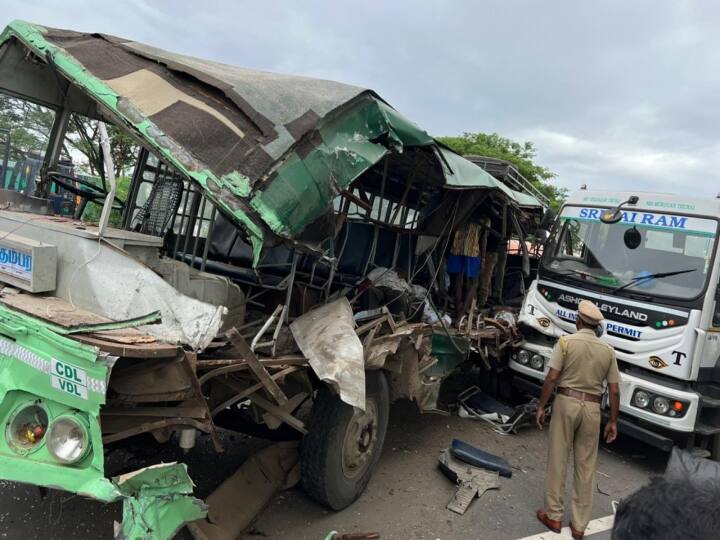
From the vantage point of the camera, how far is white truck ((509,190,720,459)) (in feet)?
14.4

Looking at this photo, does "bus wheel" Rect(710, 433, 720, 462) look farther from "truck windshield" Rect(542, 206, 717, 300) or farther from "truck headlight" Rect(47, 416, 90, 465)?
"truck headlight" Rect(47, 416, 90, 465)

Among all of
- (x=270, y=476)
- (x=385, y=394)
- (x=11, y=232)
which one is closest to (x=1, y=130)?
(x=11, y=232)

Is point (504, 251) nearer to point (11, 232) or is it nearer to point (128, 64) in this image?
point (128, 64)

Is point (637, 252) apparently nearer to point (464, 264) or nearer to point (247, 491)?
point (464, 264)

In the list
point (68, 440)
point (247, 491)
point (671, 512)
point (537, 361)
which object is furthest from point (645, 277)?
point (68, 440)

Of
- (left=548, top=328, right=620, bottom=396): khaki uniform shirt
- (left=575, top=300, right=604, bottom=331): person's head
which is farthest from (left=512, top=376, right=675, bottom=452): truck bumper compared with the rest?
(left=575, top=300, right=604, bottom=331): person's head

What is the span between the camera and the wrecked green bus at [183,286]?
1.94 m

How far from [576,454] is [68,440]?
10.8 feet

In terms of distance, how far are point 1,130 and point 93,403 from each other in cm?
278

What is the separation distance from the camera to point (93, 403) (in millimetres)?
1834

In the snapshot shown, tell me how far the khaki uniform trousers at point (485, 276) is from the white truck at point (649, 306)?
2.65 feet

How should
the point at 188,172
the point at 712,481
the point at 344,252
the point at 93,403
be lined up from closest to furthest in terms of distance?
1. the point at 712,481
2. the point at 93,403
3. the point at 188,172
4. the point at 344,252

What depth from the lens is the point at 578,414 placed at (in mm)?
3516

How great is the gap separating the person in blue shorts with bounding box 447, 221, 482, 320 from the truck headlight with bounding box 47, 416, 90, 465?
4.14 meters
